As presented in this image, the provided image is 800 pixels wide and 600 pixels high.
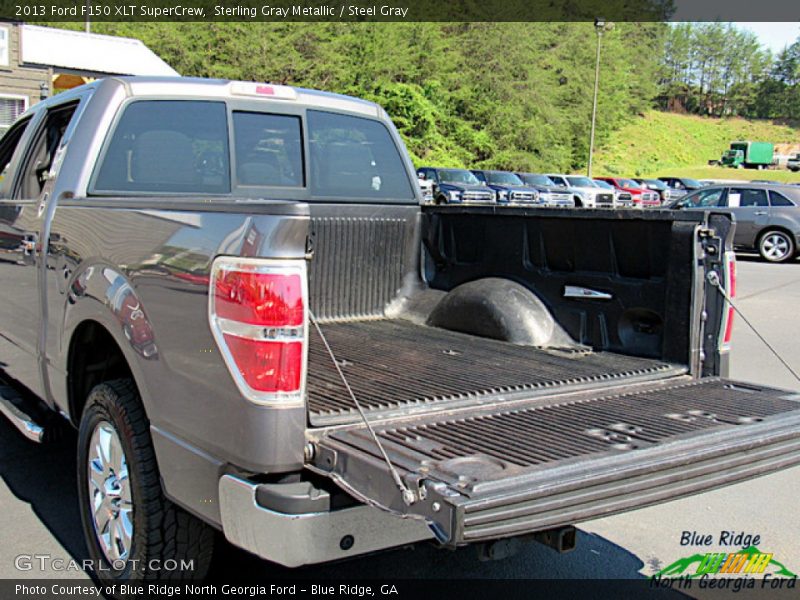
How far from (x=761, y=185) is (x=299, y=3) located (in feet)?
108

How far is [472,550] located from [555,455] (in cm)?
179

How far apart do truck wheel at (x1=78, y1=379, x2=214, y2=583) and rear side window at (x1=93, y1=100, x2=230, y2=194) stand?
1216 millimetres

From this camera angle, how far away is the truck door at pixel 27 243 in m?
4.19

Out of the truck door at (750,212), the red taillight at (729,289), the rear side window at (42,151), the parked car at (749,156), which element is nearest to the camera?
the red taillight at (729,289)

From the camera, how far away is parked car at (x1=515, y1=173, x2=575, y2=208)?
34.4 m

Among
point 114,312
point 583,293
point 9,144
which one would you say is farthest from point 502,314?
point 9,144

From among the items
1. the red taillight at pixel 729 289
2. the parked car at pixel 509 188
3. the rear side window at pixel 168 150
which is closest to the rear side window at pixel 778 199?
the parked car at pixel 509 188

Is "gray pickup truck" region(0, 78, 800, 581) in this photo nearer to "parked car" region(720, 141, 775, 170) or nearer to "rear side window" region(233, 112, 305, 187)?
"rear side window" region(233, 112, 305, 187)

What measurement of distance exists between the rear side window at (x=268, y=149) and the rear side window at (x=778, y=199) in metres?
17.4

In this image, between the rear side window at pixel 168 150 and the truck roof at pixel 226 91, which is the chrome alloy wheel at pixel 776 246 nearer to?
the truck roof at pixel 226 91

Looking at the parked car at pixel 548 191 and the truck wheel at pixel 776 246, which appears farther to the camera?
the parked car at pixel 548 191

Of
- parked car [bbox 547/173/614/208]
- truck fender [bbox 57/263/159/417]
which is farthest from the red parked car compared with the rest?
truck fender [bbox 57/263/159/417]

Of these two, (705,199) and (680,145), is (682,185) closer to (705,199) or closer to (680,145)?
(705,199)

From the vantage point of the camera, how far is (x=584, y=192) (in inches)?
→ 1442
